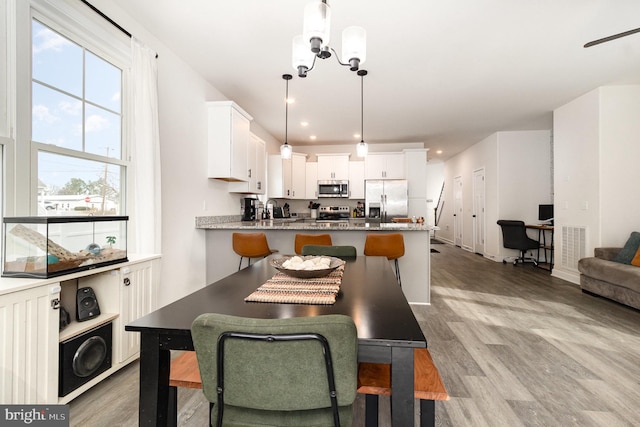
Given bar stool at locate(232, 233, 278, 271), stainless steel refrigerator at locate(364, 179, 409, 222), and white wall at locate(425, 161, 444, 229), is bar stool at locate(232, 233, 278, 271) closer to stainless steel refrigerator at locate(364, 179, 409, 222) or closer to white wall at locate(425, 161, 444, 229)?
stainless steel refrigerator at locate(364, 179, 409, 222)

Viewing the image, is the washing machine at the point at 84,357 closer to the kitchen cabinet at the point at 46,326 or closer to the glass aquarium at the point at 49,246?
the kitchen cabinet at the point at 46,326

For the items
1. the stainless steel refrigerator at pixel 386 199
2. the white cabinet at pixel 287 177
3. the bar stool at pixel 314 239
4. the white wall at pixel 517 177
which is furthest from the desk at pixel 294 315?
the white wall at pixel 517 177

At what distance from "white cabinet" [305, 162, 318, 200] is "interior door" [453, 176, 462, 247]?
15.3ft

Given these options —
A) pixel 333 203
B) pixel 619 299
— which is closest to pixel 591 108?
pixel 619 299

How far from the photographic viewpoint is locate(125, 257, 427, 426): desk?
917 millimetres

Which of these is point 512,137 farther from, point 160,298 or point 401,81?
point 160,298

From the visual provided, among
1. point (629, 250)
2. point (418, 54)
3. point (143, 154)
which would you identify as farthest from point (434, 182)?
point (143, 154)

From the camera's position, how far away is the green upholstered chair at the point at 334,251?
2.40m

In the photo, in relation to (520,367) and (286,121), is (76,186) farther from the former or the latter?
(286,121)

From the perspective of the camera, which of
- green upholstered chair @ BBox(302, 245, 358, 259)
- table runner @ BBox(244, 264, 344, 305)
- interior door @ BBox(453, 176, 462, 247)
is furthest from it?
interior door @ BBox(453, 176, 462, 247)

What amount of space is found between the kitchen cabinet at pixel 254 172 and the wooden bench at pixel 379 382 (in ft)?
10.8

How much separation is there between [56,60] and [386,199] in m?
5.51

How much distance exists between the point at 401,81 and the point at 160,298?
3.67 metres

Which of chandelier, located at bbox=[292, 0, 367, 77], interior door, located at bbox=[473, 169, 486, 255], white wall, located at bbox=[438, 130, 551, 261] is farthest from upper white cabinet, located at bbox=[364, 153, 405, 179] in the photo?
chandelier, located at bbox=[292, 0, 367, 77]
